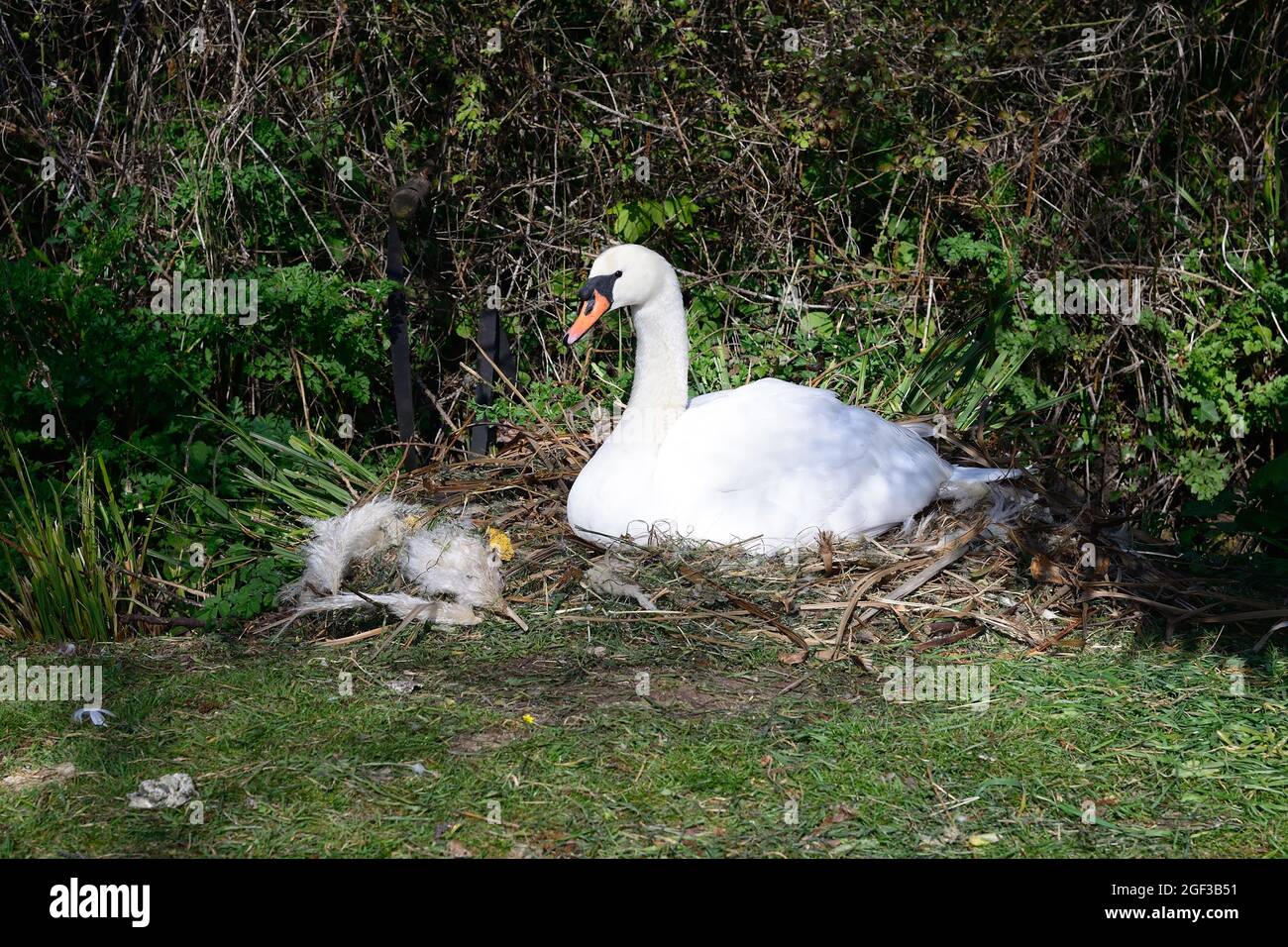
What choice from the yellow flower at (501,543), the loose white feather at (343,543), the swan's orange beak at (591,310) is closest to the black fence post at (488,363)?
the loose white feather at (343,543)

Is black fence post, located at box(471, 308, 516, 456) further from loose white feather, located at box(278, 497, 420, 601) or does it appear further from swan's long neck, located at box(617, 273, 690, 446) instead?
swan's long neck, located at box(617, 273, 690, 446)

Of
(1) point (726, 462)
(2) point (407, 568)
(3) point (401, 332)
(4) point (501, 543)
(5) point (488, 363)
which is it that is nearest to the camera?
(2) point (407, 568)

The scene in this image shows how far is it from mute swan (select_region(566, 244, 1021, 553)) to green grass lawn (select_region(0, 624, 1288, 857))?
2.30 ft

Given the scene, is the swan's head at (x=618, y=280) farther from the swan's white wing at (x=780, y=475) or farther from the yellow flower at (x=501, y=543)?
the yellow flower at (x=501, y=543)

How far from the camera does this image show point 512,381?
6660 mm

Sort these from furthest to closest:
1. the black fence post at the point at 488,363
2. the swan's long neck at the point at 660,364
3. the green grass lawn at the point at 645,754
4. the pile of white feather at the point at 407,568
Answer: the black fence post at the point at 488,363 → the swan's long neck at the point at 660,364 → the pile of white feather at the point at 407,568 → the green grass lawn at the point at 645,754

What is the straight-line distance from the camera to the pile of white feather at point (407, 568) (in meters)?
4.62

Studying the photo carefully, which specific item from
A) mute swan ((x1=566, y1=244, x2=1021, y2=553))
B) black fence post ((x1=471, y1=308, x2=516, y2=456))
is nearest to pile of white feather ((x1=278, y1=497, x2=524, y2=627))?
mute swan ((x1=566, y1=244, x2=1021, y2=553))

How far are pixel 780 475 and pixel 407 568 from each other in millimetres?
1552

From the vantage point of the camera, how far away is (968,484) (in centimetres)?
537

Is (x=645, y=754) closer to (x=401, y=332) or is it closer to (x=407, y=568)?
(x=407, y=568)

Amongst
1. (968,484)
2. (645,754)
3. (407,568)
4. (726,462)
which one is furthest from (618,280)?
(645,754)

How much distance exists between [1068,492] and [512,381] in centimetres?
293

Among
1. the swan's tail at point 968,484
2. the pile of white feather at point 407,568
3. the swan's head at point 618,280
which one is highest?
the swan's head at point 618,280
